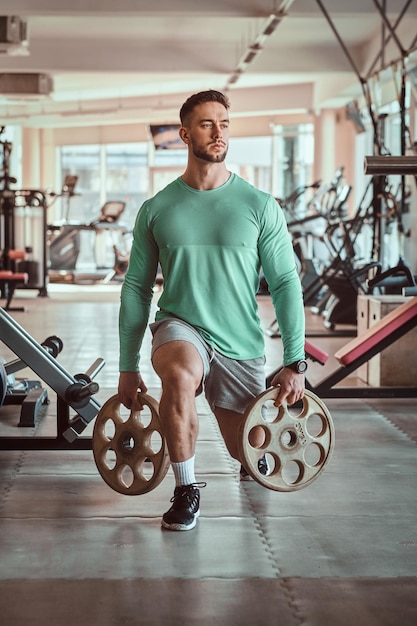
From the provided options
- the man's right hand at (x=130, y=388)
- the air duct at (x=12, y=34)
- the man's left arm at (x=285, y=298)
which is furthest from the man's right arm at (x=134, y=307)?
the air duct at (x=12, y=34)

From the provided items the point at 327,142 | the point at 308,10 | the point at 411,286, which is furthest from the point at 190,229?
the point at 327,142

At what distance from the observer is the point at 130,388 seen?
9.78 feet

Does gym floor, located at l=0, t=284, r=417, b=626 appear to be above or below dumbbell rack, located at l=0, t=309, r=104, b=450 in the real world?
below

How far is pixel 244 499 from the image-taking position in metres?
3.25

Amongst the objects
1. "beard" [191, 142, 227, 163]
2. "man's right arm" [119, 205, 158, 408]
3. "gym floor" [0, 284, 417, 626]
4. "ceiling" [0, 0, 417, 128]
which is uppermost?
"ceiling" [0, 0, 417, 128]

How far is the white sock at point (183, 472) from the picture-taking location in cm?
286

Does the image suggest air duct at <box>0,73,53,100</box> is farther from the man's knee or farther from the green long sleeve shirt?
the man's knee

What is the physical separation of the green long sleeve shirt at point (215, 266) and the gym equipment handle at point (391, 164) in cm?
72

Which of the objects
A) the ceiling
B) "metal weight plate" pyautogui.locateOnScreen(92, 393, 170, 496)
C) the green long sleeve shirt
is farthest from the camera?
the ceiling

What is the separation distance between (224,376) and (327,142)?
1441cm

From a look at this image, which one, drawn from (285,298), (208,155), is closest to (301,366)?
(285,298)

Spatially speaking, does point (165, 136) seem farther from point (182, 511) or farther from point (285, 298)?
point (182, 511)

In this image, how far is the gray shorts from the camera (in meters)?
2.93

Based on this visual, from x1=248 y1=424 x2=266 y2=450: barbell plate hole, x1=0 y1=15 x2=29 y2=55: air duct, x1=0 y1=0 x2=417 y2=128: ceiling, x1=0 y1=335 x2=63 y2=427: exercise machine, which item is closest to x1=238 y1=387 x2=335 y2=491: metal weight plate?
x1=248 y1=424 x2=266 y2=450: barbell plate hole
